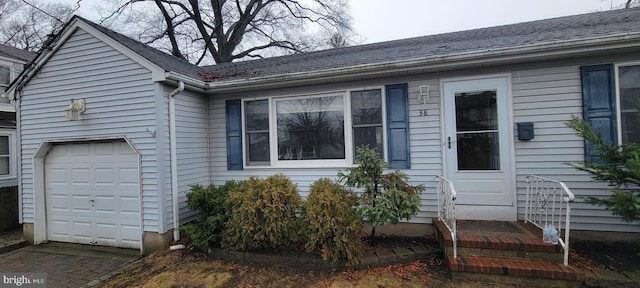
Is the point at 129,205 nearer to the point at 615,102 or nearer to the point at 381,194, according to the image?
the point at 381,194

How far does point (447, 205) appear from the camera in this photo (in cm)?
395

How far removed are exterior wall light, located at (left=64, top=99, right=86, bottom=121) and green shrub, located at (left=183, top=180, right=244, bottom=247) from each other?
8.49ft

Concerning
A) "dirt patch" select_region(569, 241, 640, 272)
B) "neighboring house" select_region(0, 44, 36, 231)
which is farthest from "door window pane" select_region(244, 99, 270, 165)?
"neighboring house" select_region(0, 44, 36, 231)

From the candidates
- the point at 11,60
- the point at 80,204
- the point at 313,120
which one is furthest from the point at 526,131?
the point at 11,60

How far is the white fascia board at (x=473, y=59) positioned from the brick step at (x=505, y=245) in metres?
2.37

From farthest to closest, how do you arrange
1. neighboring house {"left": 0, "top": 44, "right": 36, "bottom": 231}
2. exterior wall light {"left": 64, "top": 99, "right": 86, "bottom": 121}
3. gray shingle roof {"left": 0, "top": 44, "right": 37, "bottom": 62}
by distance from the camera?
gray shingle roof {"left": 0, "top": 44, "right": 37, "bottom": 62}
neighboring house {"left": 0, "top": 44, "right": 36, "bottom": 231}
exterior wall light {"left": 64, "top": 99, "right": 86, "bottom": 121}

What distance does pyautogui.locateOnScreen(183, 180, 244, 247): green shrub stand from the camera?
14.2ft

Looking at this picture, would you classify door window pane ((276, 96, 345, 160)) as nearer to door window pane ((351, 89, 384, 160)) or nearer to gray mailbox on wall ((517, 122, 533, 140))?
door window pane ((351, 89, 384, 160))

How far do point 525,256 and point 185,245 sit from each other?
483 centimetres

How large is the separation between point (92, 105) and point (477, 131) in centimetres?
652

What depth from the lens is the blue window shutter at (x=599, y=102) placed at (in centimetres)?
388

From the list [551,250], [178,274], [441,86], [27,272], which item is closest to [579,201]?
[551,250]

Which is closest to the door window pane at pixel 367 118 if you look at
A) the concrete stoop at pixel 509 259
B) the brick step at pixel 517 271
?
the concrete stoop at pixel 509 259

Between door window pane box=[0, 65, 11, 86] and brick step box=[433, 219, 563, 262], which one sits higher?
door window pane box=[0, 65, 11, 86]
